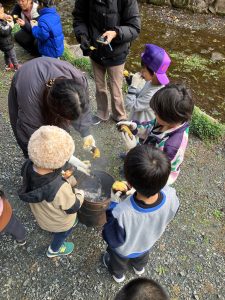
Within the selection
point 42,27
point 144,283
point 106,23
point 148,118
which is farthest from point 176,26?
point 144,283

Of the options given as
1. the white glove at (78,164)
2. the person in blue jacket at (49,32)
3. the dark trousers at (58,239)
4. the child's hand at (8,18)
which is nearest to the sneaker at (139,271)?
the dark trousers at (58,239)

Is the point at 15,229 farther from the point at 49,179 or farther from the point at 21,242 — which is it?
the point at 49,179

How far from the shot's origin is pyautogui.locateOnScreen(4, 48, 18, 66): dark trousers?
226 inches

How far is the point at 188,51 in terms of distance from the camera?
7812 mm

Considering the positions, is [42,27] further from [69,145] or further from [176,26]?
[176,26]

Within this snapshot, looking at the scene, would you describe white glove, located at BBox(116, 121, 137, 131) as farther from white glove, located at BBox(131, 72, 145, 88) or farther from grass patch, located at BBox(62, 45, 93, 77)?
grass patch, located at BBox(62, 45, 93, 77)

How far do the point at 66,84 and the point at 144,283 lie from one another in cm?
149

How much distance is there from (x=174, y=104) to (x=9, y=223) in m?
1.87

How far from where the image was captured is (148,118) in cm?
357

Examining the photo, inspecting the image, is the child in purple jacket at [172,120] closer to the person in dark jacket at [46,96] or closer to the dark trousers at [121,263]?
A: the person in dark jacket at [46,96]

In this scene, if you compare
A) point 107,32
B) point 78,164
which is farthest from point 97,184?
point 107,32

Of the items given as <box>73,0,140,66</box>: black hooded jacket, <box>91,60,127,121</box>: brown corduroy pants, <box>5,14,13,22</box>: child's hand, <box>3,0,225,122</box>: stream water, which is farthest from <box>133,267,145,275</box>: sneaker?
<box>5,14,13,22</box>: child's hand

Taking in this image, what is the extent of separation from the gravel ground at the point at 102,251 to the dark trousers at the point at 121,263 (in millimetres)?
145

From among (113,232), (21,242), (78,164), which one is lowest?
(21,242)
